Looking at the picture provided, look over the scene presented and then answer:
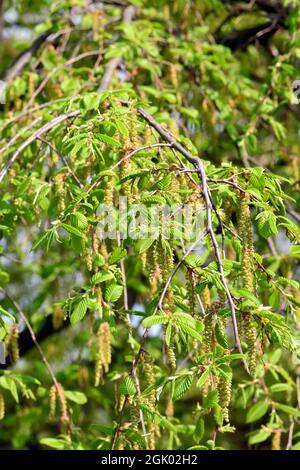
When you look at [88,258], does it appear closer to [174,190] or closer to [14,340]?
[174,190]

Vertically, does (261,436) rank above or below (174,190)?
below

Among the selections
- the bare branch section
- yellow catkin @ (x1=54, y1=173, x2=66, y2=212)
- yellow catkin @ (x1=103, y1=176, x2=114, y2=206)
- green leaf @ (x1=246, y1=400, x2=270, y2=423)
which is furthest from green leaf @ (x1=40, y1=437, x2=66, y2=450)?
the bare branch section

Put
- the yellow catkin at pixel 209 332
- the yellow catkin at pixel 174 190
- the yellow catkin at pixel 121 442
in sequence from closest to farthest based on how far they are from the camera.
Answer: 1. the yellow catkin at pixel 209 332
2. the yellow catkin at pixel 174 190
3. the yellow catkin at pixel 121 442

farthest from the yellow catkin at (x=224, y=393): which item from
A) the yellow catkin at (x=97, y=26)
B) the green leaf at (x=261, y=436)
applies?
the yellow catkin at (x=97, y=26)

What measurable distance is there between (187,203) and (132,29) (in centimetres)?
179

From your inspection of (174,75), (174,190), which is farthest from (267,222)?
(174,75)

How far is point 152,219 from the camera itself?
6.91 ft

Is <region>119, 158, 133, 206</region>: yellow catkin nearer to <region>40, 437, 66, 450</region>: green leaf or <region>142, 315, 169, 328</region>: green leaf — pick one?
<region>142, 315, 169, 328</region>: green leaf

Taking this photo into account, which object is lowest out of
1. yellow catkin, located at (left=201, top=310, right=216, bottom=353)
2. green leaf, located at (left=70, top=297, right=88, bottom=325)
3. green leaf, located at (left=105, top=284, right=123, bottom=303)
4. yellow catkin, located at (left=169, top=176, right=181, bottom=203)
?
yellow catkin, located at (left=201, top=310, right=216, bottom=353)

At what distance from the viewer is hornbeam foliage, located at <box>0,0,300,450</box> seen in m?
2.11

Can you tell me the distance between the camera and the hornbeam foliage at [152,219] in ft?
6.93

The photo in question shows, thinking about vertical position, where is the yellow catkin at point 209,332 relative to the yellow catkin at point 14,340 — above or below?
above

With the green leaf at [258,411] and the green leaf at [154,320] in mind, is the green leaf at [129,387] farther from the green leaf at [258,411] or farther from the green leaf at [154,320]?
the green leaf at [258,411]
